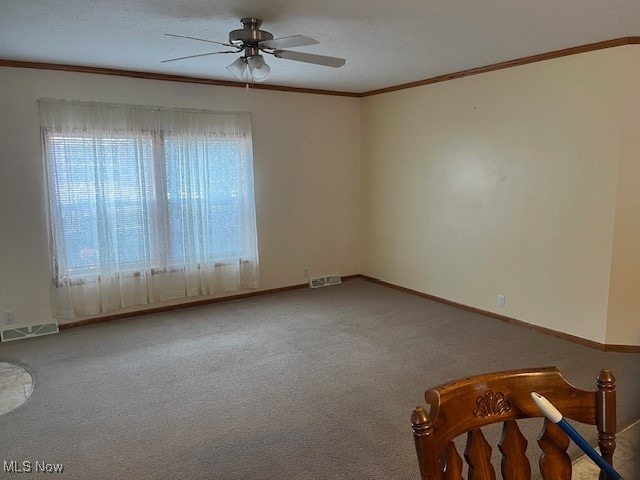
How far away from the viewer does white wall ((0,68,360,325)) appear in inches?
162

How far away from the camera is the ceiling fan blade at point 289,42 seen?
8.88 feet

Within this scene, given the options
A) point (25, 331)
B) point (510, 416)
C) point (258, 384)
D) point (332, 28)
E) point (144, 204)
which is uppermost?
point (332, 28)

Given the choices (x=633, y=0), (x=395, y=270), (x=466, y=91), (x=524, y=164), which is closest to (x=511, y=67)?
(x=466, y=91)

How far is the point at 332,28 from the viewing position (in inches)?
124

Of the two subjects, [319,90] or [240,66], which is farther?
[319,90]

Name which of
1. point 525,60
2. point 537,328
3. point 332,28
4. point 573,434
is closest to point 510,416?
point 573,434

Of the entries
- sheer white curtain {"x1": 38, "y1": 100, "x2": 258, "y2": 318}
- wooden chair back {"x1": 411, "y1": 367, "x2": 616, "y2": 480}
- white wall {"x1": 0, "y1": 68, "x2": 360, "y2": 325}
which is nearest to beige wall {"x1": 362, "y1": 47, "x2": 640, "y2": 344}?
white wall {"x1": 0, "y1": 68, "x2": 360, "y2": 325}

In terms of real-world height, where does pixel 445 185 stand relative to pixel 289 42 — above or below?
below

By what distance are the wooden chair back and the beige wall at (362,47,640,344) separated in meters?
2.99

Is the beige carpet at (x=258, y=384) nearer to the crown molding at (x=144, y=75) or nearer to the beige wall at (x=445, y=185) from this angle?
the beige wall at (x=445, y=185)

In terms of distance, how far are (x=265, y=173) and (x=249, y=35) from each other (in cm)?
257

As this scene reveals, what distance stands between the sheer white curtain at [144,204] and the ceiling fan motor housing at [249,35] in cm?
202

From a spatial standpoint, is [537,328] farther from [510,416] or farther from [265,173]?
[510,416]

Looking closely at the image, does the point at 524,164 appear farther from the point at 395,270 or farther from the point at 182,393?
the point at 182,393
